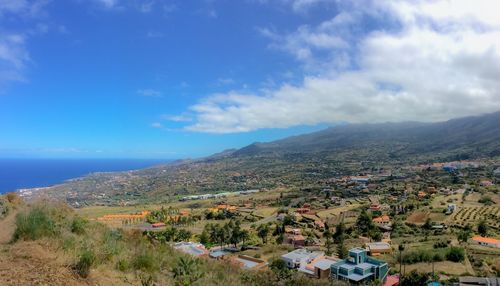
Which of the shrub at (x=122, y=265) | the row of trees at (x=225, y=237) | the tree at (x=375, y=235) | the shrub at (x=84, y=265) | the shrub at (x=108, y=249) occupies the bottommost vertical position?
the tree at (x=375, y=235)

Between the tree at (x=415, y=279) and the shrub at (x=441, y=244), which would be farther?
the shrub at (x=441, y=244)

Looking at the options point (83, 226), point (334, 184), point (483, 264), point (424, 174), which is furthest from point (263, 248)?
point (424, 174)

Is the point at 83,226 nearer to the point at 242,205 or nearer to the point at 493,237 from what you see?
the point at 493,237

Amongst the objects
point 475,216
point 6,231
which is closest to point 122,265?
point 6,231

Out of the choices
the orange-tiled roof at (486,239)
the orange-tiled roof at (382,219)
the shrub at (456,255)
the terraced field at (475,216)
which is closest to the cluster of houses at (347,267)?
the shrub at (456,255)

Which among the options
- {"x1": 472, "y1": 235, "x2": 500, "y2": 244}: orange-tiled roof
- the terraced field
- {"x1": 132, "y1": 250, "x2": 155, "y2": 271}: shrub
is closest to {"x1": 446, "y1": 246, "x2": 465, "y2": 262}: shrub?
{"x1": 472, "y1": 235, "x2": 500, "y2": 244}: orange-tiled roof

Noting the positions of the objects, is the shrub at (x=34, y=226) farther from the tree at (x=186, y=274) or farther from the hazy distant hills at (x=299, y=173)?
the hazy distant hills at (x=299, y=173)
